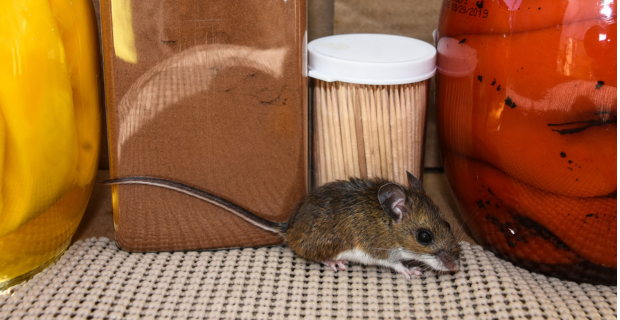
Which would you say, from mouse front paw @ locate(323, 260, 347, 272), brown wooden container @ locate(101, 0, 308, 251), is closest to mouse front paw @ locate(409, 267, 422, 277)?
mouse front paw @ locate(323, 260, 347, 272)

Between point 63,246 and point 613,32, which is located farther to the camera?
point 63,246

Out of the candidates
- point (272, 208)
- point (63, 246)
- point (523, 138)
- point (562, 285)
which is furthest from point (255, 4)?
point (562, 285)

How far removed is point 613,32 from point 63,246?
3.41 feet

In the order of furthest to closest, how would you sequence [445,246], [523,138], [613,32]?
1. [445,246]
2. [523,138]
3. [613,32]

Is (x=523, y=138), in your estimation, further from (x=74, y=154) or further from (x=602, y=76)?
(x=74, y=154)

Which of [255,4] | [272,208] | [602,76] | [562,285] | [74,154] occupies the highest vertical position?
[255,4]

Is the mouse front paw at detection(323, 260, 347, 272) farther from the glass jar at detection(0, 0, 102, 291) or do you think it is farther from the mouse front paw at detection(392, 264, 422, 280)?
the glass jar at detection(0, 0, 102, 291)

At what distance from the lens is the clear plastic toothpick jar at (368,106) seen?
960mm

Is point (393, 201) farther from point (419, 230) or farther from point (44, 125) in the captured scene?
point (44, 125)

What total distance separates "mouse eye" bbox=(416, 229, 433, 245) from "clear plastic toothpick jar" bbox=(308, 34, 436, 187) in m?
0.14

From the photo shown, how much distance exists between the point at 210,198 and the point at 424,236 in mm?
419

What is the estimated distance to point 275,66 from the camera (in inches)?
35.7

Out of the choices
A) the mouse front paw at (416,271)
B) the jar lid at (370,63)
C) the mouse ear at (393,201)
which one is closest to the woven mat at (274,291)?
the mouse front paw at (416,271)

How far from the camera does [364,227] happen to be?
0.97 metres
